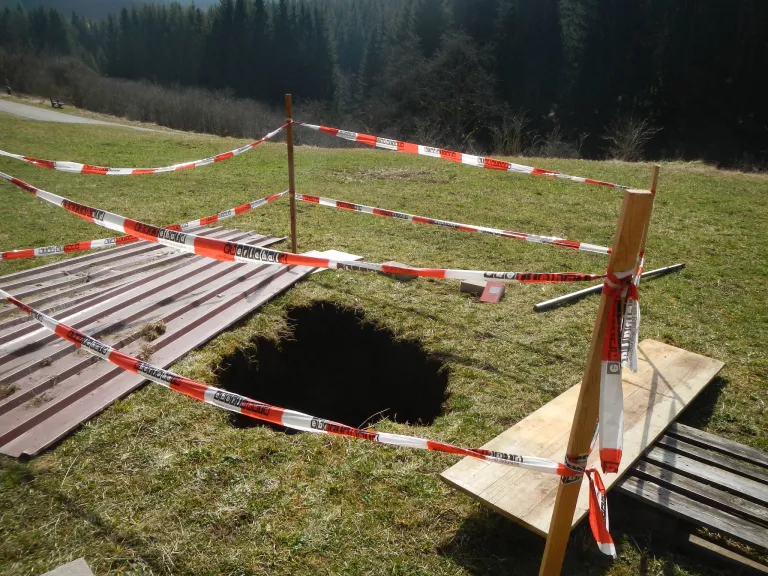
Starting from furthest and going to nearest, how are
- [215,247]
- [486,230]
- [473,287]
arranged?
Answer: [486,230] → [473,287] → [215,247]

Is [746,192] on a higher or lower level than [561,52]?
lower

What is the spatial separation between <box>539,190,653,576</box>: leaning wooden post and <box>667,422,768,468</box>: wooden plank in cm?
167

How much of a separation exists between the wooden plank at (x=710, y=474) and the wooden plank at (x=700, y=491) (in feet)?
0.10

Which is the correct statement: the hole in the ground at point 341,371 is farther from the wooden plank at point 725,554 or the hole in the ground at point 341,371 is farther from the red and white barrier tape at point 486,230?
the wooden plank at point 725,554

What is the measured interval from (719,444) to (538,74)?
41.0 m

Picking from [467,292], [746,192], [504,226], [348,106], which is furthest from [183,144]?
[348,106]

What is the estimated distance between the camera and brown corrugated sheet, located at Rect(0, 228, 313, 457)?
378 centimetres

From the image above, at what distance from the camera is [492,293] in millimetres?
6117

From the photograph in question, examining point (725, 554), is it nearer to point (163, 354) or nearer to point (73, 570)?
point (73, 570)

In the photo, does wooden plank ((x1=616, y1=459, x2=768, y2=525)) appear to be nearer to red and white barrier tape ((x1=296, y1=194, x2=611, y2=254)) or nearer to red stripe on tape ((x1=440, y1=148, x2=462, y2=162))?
red and white barrier tape ((x1=296, y1=194, x2=611, y2=254))

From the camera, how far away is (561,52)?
3928 cm

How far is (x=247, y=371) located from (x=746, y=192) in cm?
1172

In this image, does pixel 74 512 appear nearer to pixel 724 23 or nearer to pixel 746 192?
pixel 746 192

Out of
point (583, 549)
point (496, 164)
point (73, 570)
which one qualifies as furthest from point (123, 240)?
point (583, 549)
